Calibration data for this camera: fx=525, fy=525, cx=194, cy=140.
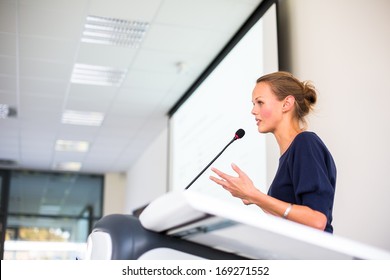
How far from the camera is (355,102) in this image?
2.55 meters

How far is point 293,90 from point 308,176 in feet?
1.21

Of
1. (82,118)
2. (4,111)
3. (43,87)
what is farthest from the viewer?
(82,118)

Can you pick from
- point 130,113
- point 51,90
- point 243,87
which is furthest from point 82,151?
point 243,87

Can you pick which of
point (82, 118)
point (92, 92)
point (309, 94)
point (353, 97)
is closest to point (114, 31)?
point (92, 92)

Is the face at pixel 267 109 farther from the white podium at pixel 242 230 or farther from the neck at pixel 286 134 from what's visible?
the white podium at pixel 242 230

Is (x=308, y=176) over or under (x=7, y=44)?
under

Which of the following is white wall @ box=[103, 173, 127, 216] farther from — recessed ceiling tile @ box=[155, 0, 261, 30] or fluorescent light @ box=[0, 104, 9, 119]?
recessed ceiling tile @ box=[155, 0, 261, 30]

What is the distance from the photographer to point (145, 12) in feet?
12.0

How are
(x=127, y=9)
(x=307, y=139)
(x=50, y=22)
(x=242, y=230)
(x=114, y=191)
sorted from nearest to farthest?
(x=242, y=230) → (x=307, y=139) → (x=127, y=9) → (x=50, y=22) → (x=114, y=191)

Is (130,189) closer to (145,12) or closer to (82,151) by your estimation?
(82,151)

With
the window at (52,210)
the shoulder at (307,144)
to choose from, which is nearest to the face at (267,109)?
the shoulder at (307,144)

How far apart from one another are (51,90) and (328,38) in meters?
3.11

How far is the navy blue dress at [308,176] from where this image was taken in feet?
3.09

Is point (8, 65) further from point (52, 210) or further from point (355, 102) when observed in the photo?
point (52, 210)
